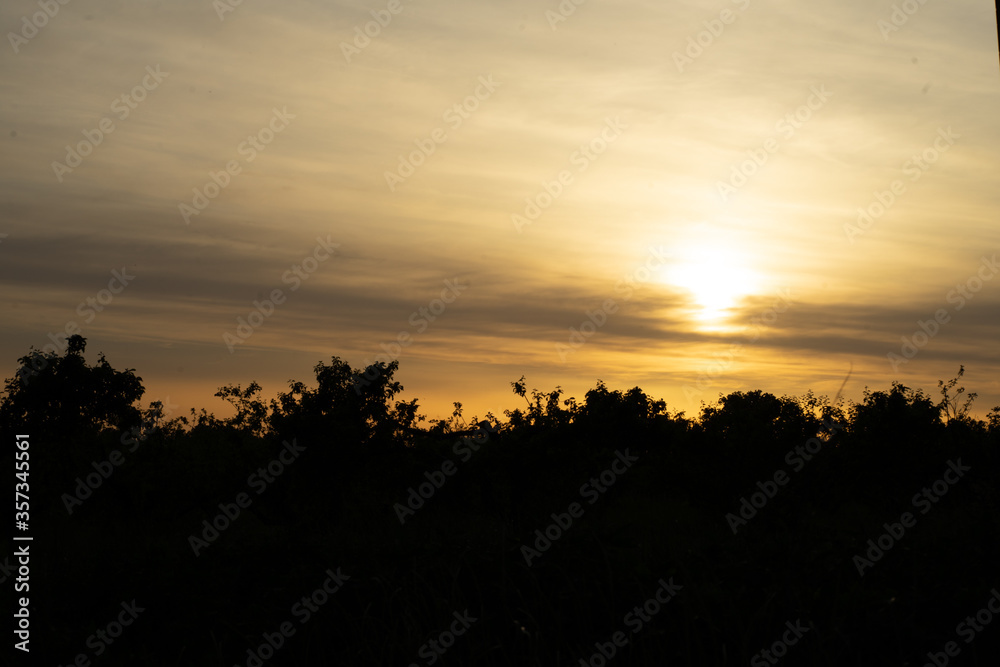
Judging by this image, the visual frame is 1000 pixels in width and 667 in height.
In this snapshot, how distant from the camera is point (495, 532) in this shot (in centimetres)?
1093

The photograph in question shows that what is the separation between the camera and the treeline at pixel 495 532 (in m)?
7.72

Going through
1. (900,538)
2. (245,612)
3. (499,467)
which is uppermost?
(499,467)

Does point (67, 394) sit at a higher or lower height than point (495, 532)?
higher

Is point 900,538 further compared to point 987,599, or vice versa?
point 900,538

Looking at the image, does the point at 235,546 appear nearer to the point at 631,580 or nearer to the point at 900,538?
the point at 631,580

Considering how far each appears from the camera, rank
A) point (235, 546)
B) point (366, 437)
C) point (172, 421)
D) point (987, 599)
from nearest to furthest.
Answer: point (987, 599) < point (235, 546) < point (366, 437) < point (172, 421)

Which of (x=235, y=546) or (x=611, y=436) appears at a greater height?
(x=611, y=436)

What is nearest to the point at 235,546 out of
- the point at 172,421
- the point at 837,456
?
the point at 837,456

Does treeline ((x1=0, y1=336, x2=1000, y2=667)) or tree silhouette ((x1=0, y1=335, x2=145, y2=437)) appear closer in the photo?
treeline ((x1=0, y1=336, x2=1000, y2=667))

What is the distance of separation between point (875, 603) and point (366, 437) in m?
13.1

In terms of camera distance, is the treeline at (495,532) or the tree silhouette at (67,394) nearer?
the treeline at (495,532)

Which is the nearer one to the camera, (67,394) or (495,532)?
(495,532)

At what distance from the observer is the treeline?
772cm

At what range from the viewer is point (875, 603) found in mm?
7352
